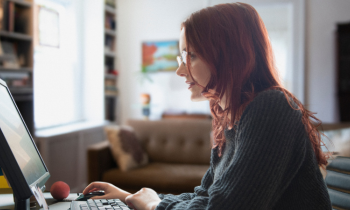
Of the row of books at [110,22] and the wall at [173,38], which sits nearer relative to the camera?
the wall at [173,38]

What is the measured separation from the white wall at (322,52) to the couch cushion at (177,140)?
2319 millimetres

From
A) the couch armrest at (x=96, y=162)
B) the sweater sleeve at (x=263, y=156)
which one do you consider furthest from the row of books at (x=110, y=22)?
the sweater sleeve at (x=263, y=156)

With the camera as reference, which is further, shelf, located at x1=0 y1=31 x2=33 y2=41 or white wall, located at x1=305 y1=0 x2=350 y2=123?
white wall, located at x1=305 y1=0 x2=350 y2=123

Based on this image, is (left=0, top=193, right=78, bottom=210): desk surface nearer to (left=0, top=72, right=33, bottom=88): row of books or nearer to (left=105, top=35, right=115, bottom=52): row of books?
(left=0, top=72, right=33, bottom=88): row of books

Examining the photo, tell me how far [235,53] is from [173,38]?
421cm

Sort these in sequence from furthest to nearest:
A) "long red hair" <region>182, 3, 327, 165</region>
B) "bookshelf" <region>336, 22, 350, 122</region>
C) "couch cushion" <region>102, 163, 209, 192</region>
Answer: "bookshelf" <region>336, 22, 350, 122</region> < "couch cushion" <region>102, 163, 209, 192</region> < "long red hair" <region>182, 3, 327, 165</region>

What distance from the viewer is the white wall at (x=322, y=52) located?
436 centimetres

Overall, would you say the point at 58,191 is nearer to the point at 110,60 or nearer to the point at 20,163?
the point at 20,163

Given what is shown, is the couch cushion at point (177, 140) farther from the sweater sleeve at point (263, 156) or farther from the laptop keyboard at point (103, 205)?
the sweater sleeve at point (263, 156)

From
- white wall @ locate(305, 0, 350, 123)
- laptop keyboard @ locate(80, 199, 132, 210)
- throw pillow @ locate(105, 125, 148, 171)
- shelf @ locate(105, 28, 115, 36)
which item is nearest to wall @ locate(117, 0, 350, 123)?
white wall @ locate(305, 0, 350, 123)

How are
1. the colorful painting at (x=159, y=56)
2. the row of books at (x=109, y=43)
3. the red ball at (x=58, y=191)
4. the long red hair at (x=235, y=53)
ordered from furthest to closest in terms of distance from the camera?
the colorful painting at (x=159, y=56) < the row of books at (x=109, y=43) < the red ball at (x=58, y=191) < the long red hair at (x=235, y=53)

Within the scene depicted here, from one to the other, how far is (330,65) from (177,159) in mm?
2929

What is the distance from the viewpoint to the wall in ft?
14.4

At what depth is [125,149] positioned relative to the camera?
8.77 ft
